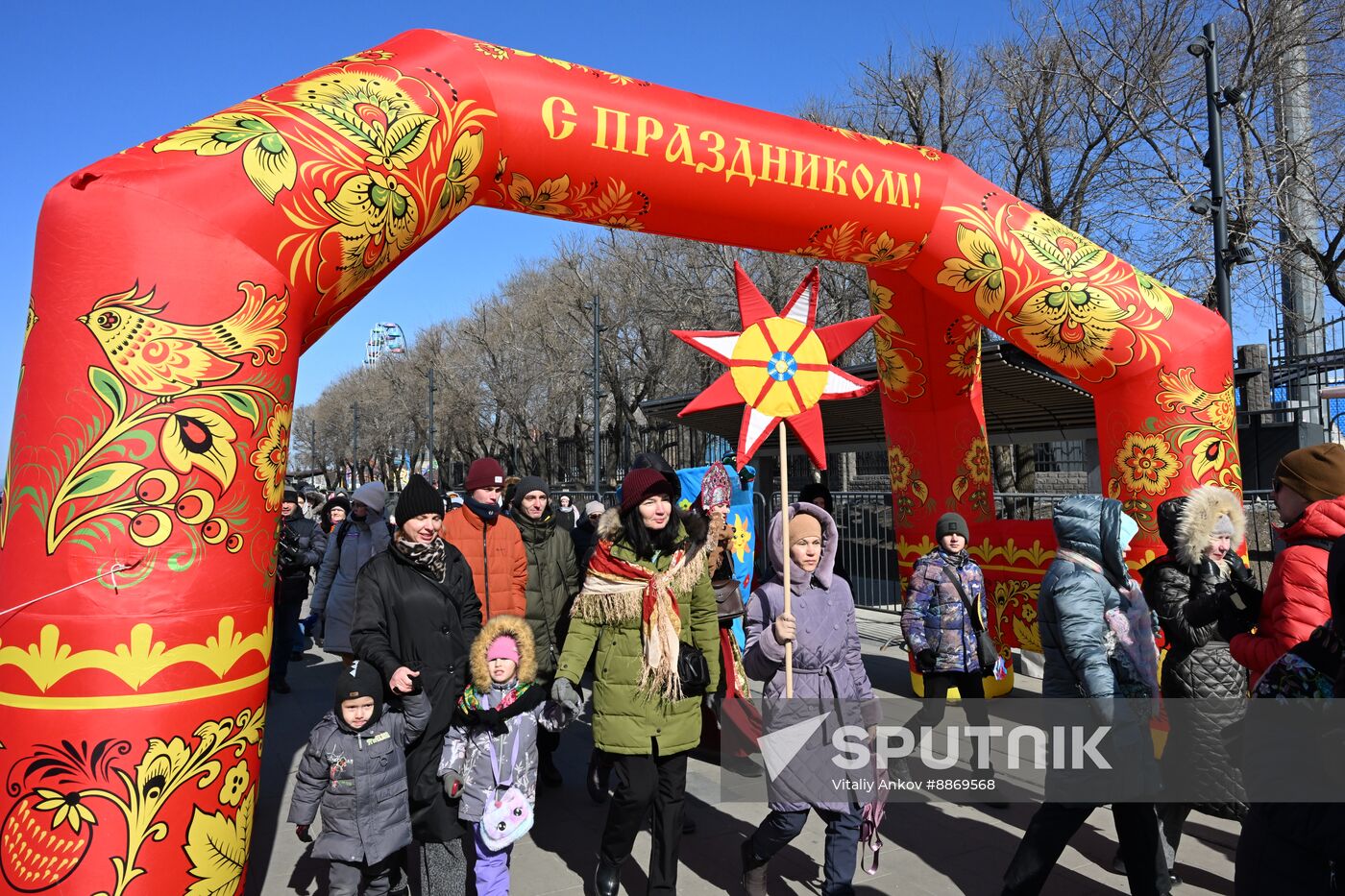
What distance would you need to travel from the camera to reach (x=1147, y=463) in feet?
19.6

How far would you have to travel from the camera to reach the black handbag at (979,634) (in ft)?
17.4

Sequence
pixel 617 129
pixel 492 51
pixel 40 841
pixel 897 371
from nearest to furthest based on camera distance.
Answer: pixel 40 841
pixel 492 51
pixel 617 129
pixel 897 371

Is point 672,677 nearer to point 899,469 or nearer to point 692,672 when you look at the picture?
point 692,672

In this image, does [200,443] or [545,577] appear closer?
[200,443]

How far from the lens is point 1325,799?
2107 millimetres

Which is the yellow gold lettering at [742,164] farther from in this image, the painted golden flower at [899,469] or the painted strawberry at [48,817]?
the painted strawberry at [48,817]

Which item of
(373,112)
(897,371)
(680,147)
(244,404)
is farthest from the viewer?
(897,371)

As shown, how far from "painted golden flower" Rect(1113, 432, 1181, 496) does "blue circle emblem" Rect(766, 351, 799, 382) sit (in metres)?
2.93

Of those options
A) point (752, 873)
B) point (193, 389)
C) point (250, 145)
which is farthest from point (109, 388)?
point (752, 873)

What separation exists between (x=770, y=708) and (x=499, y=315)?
114ft

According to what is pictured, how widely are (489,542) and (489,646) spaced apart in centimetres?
145

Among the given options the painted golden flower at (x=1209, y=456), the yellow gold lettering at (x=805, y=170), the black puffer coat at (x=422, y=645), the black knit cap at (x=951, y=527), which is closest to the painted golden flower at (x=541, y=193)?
the yellow gold lettering at (x=805, y=170)

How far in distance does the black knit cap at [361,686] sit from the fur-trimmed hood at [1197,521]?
3.31 metres

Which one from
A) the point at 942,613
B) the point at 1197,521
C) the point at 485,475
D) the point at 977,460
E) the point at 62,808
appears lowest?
the point at 62,808
